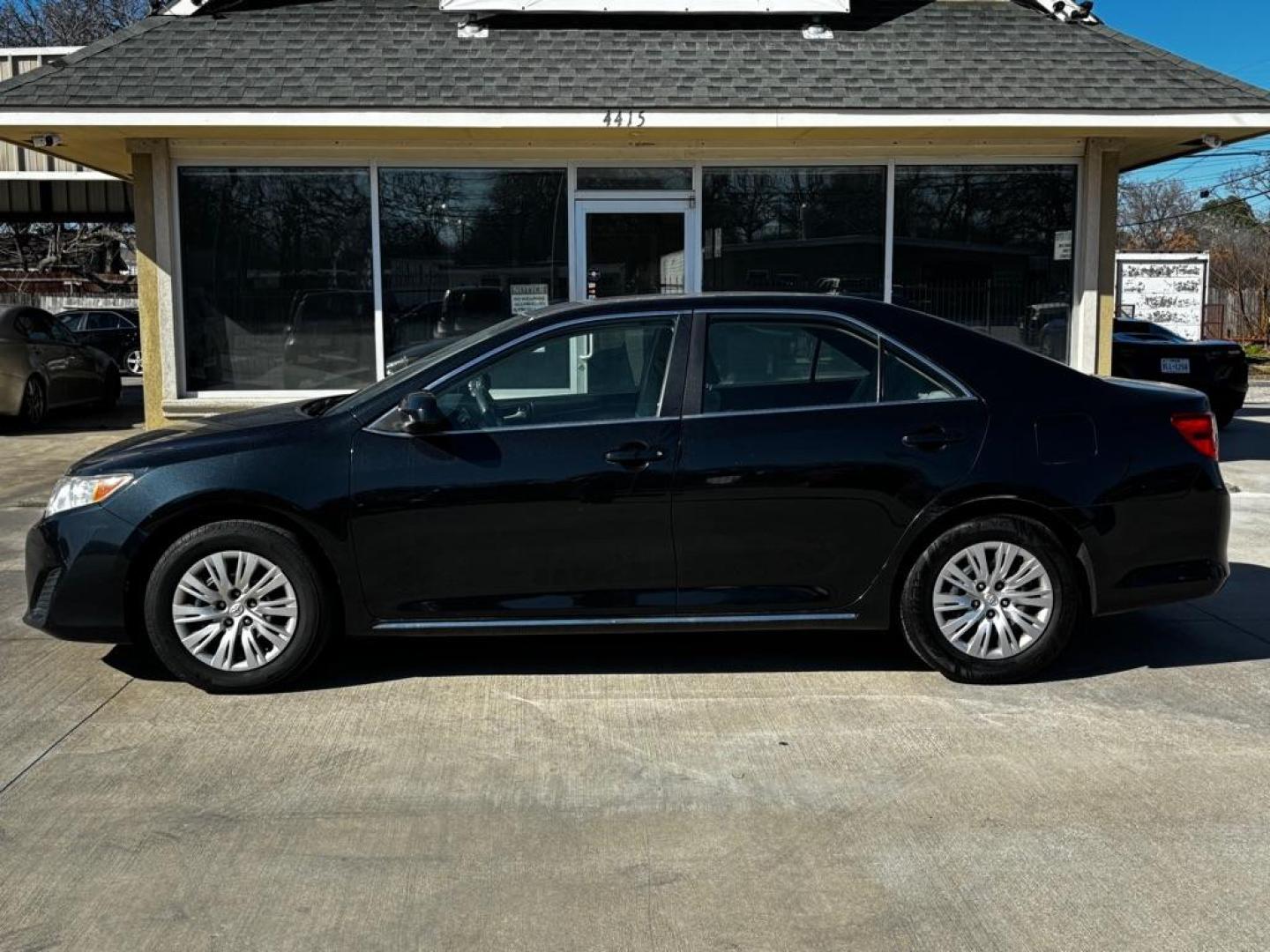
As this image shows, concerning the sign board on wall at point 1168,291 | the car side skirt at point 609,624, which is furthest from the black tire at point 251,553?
the sign board on wall at point 1168,291

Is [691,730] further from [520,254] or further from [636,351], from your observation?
[520,254]

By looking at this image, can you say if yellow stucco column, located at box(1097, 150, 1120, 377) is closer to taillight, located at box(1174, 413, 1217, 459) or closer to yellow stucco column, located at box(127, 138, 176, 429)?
taillight, located at box(1174, 413, 1217, 459)

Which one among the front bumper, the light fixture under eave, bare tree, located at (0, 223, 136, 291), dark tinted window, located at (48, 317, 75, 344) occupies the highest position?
bare tree, located at (0, 223, 136, 291)

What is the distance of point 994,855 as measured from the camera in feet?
12.2

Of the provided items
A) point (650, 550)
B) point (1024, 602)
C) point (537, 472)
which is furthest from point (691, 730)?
point (1024, 602)

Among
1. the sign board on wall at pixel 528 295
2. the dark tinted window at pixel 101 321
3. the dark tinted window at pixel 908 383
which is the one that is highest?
the dark tinted window at pixel 101 321

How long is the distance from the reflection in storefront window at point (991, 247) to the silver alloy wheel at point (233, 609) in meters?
7.30

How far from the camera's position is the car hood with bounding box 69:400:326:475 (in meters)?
5.07

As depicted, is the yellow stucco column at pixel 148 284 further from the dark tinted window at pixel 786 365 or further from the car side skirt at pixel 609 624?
the dark tinted window at pixel 786 365

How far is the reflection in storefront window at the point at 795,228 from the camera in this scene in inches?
428

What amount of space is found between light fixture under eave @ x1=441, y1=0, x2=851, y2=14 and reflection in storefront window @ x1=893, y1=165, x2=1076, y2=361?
1.66m

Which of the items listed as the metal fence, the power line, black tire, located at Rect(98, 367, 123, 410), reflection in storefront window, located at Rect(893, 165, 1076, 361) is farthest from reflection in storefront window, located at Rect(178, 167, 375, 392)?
the power line

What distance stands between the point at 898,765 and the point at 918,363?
182 centimetres

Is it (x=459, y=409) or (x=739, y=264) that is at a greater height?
(x=739, y=264)
